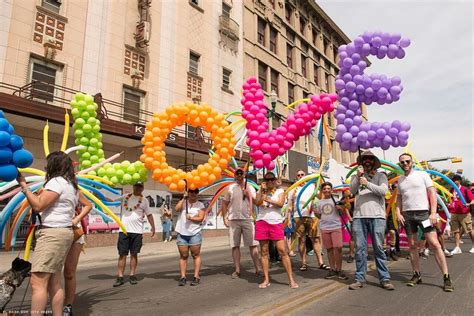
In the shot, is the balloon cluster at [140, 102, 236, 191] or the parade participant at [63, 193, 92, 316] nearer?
the parade participant at [63, 193, 92, 316]

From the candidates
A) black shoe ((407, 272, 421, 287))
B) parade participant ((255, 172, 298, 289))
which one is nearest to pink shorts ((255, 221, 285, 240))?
parade participant ((255, 172, 298, 289))

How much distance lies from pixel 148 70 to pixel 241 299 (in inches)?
554

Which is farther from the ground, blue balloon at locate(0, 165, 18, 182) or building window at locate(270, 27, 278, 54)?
building window at locate(270, 27, 278, 54)

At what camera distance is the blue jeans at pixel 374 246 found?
496 centimetres

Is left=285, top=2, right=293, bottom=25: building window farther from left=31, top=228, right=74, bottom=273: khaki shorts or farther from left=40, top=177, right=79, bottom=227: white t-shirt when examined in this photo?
left=31, top=228, right=74, bottom=273: khaki shorts

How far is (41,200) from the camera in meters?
3.21

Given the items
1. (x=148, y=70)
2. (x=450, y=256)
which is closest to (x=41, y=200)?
(x=450, y=256)

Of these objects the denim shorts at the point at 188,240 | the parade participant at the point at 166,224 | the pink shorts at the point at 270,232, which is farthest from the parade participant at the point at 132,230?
the parade participant at the point at 166,224

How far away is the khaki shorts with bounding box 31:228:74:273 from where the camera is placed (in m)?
3.18

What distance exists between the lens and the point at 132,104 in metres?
15.9

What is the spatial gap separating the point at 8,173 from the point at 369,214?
457 centimetres

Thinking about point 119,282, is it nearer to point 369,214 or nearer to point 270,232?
point 270,232

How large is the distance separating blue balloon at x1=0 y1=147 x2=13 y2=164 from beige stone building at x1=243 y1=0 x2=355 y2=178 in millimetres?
17684

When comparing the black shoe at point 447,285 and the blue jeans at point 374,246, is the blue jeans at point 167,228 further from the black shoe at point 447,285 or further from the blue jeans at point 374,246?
the black shoe at point 447,285
